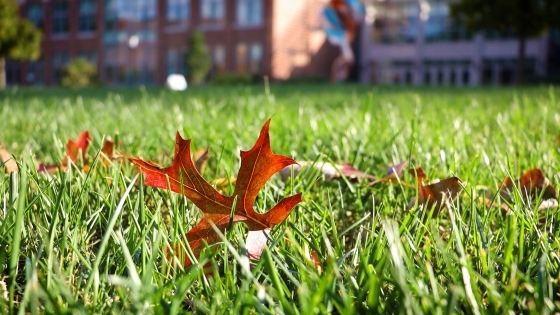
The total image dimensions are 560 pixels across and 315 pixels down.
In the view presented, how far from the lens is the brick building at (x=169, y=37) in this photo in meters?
26.7

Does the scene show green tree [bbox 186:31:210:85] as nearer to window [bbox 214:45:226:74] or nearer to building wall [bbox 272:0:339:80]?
window [bbox 214:45:226:74]

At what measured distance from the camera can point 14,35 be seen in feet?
61.4

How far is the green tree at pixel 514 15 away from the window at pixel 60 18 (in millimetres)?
24423

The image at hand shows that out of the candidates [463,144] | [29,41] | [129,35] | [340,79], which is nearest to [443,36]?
[340,79]

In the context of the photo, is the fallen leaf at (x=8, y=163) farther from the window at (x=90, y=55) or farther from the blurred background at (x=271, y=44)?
the window at (x=90, y=55)

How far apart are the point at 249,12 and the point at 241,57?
7.48 feet

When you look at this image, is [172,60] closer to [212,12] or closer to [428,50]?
[212,12]

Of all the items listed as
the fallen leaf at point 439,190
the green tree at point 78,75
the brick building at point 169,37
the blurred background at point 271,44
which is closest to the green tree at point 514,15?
the blurred background at point 271,44

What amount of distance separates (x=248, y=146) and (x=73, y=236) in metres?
0.91

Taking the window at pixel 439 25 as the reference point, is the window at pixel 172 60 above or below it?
below

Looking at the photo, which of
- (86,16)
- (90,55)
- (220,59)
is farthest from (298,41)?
(86,16)

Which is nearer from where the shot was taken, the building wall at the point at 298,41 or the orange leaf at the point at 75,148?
the orange leaf at the point at 75,148

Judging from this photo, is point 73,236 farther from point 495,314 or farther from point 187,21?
point 187,21

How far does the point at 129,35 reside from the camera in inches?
1196
